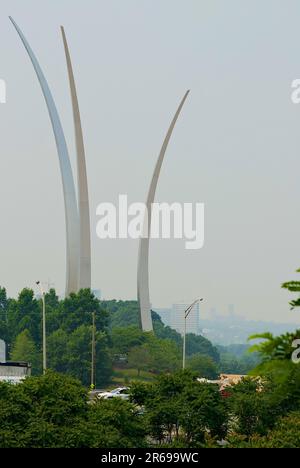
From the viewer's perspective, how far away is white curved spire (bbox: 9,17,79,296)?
77.2m

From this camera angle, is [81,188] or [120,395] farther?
[81,188]

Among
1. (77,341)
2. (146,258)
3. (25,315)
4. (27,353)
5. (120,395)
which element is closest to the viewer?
(120,395)

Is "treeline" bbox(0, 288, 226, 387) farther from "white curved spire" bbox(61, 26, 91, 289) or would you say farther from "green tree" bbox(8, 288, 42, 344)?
"white curved spire" bbox(61, 26, 91, 289)

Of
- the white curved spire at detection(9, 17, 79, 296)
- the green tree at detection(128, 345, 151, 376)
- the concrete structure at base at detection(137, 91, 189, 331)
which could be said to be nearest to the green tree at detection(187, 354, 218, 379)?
the concrete structure at base at detection(137, 91, 189, 331)

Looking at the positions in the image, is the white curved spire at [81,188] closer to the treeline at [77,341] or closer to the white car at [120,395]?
the treeline at [77,341]

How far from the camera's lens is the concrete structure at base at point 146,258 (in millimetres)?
85500

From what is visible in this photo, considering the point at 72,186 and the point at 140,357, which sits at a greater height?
the point at 72,186

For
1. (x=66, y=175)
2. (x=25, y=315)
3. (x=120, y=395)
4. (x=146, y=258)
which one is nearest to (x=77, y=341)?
(x=25, y=315)

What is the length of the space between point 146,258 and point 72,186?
1245 cm

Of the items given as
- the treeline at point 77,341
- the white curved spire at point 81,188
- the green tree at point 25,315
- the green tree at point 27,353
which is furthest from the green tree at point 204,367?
the white curved spire at point 81,188

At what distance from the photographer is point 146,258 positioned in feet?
293

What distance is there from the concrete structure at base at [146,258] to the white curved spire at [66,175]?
7822 mm

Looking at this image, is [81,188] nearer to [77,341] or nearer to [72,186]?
[72,186]

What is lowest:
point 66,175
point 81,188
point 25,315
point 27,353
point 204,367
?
point 204,367
